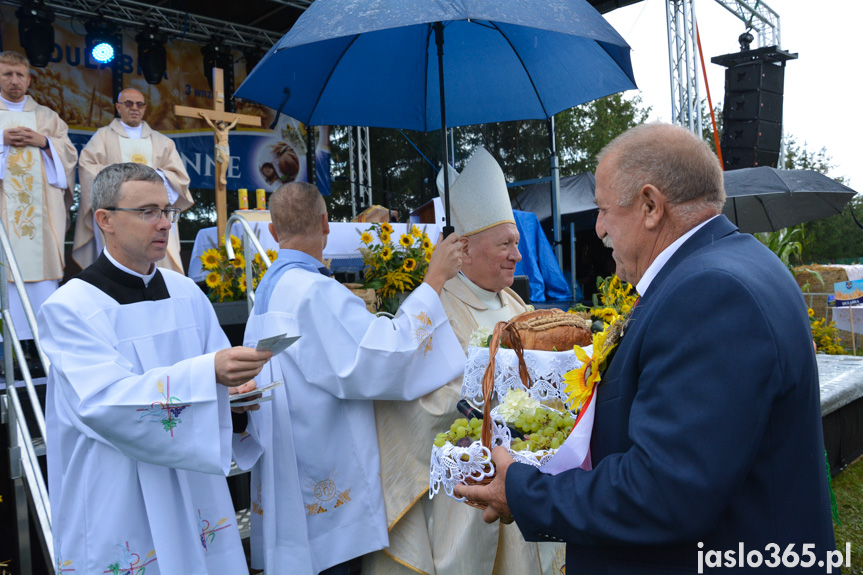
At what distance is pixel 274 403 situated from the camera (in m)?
2.53

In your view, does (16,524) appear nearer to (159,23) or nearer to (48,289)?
(48,289)

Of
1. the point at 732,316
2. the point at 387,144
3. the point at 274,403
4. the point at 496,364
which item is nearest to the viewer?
the point at 732,316

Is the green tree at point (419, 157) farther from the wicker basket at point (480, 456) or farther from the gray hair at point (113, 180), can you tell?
the wicker basket at point (480, 456)

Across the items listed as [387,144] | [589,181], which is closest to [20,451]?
[387,144]

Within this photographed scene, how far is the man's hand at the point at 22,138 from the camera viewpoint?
5.02 m

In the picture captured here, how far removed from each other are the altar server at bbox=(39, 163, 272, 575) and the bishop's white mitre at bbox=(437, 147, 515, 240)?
1.36 m

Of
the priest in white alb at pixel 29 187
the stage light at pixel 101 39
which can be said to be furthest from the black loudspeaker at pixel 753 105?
the priest in white alb at pixel 29 187

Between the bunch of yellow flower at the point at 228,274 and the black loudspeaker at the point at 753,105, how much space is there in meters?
8.91

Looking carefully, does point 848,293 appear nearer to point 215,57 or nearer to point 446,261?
point 446,261

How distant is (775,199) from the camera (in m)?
7.75

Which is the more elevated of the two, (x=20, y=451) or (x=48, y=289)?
(x=48, y=289)

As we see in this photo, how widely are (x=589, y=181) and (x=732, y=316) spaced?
44.5 ft

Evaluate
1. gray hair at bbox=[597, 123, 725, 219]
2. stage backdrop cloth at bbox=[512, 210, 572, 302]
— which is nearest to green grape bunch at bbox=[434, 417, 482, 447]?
gray hair at bbox=[597, 123, 725, 219]

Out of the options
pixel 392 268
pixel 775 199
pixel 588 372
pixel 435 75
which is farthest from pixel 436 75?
pixel 775 199
